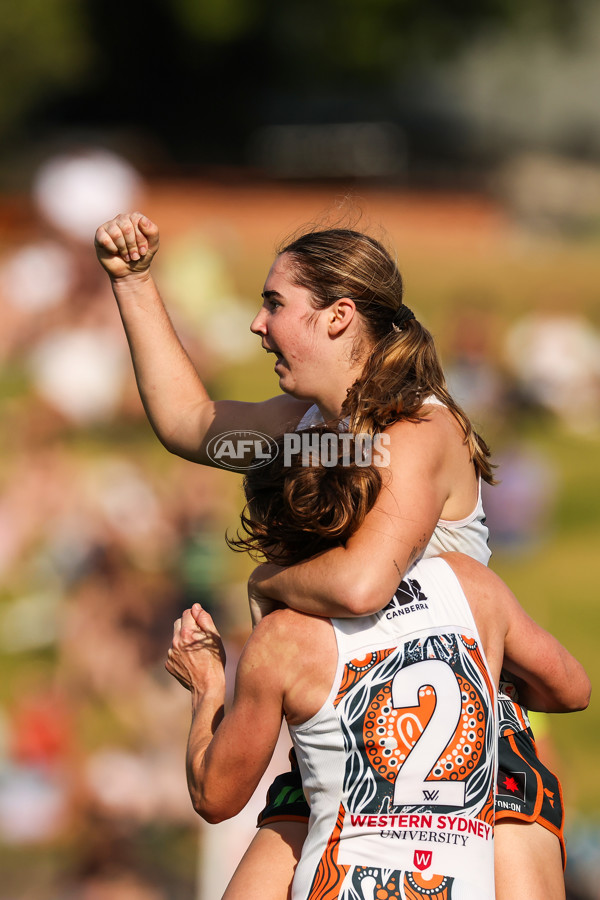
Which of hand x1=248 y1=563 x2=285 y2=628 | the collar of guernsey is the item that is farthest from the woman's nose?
hand x1=248 y1=563 x2=285 y2=628

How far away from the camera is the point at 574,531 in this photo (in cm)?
1021

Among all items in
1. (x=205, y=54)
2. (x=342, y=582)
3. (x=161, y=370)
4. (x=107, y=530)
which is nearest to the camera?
(x=342, y=582)

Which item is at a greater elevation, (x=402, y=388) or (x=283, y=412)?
(x=283, y=412)

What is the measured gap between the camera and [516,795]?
7.09 feet

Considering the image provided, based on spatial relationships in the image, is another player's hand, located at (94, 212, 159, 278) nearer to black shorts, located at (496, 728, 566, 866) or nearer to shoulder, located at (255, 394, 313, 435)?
shoulder, located at (255, 394, 313, 435)

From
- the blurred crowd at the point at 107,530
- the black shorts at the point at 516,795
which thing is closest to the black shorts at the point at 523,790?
the black shorts at the point at 516,795

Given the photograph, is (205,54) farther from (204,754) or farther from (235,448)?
(204,754)

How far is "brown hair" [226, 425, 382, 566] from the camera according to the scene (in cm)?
191

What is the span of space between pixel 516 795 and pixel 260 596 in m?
0.63

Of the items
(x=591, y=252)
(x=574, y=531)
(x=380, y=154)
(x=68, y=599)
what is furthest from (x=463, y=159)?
(x=68, y=599)

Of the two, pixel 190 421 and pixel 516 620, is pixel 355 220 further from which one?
pixel 516 620

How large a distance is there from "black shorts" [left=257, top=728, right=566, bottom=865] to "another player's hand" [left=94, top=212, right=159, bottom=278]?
3.69 ft

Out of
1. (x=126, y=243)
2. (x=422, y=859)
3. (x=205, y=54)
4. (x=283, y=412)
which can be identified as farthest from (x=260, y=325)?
(x=205, y=54)

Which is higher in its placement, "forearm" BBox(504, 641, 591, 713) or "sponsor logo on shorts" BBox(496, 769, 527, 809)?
"forearm" BBox(504, 641, 591, 713)
